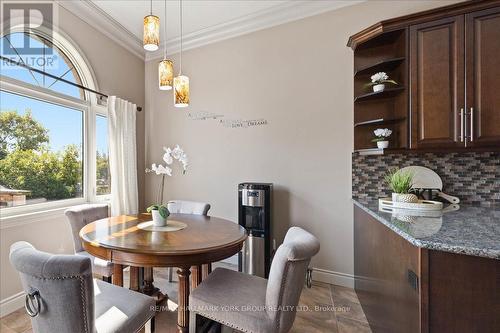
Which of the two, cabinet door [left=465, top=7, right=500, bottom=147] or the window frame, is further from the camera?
the window frame

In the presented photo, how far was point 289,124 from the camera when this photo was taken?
2605 mm

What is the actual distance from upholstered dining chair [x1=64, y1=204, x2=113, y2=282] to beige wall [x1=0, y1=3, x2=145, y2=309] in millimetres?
456

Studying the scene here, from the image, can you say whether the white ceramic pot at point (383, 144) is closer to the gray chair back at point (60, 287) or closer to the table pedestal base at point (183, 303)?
the table pedestal base at point (183, 303)

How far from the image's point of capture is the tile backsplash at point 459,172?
6.13 ft

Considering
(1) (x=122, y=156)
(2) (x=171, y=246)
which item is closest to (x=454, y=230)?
(2) (x=171, y=246)

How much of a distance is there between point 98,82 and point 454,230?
3531 mm

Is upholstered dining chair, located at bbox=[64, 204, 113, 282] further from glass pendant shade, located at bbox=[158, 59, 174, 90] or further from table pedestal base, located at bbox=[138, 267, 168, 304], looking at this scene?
glass pendant shade, located at bbox=[158, 59, 174, 90]

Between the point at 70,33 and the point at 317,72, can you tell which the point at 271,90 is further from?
the point at 70,33

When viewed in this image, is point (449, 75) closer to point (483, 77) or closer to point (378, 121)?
point (483, 77)

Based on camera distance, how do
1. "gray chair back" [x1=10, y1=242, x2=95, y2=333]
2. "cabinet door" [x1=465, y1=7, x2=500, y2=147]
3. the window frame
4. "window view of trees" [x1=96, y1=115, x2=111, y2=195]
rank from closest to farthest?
"gray chair back" [x1=10, y1=242, x2=95, y2=333] → "cabinet door" [x1=465, y1=7, x2=500, y2=147] → the window frame → "window view of trees" [x1=96, y1=115, x2=111, y2=195]

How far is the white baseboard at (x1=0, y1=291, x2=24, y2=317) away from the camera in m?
1.86

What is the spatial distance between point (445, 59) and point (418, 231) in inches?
56.4

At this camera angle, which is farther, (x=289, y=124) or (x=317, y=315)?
(x=289, y=124)

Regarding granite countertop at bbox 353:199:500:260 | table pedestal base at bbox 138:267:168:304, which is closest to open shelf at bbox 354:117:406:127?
granite countertop at bbox 353:199:500:260
